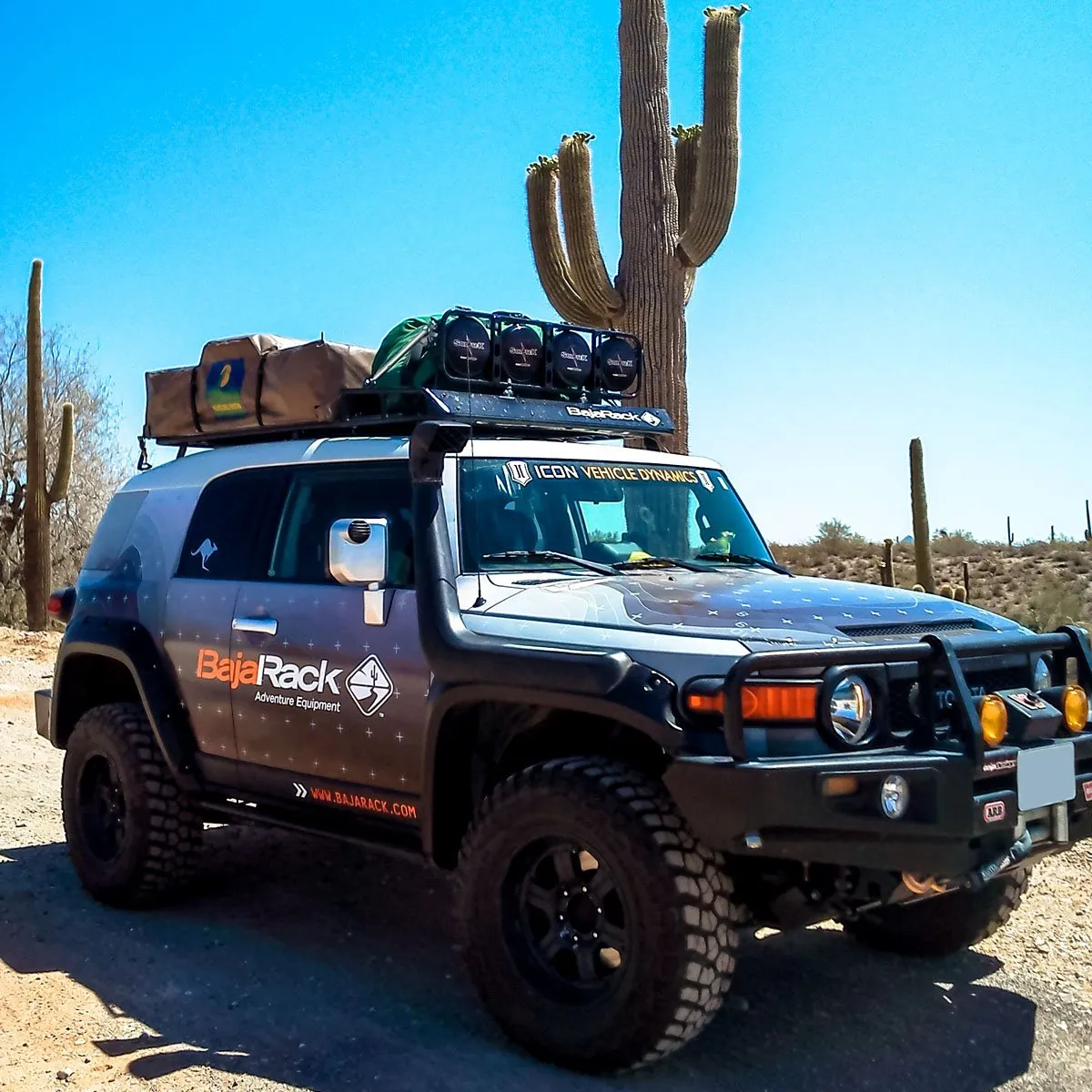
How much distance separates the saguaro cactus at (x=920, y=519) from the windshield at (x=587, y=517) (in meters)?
10.8

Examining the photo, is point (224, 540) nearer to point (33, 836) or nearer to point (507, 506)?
point (507, 506)

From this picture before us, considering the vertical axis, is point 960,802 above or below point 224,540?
below

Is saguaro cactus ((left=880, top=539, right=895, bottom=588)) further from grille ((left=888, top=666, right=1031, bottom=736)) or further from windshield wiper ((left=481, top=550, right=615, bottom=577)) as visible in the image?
grille ((left=888, top=666, right=1031, bottom=736))

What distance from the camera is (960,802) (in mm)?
3660

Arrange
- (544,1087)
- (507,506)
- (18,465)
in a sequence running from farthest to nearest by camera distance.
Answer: (18,465), (507,506), (544,1087)

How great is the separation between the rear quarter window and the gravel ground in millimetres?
1594

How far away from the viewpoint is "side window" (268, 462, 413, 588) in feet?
16.0

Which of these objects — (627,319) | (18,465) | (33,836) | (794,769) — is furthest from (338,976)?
(18,465)

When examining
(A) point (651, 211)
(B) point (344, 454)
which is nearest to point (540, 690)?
(B) point (344, 454)

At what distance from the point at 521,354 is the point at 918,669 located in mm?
2412

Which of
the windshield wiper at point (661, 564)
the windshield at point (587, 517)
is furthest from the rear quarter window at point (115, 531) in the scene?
the windshield wiper at point (661, 564)

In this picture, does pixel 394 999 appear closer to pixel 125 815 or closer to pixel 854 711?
pixel 125 815

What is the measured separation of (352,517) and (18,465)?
80.5 feet

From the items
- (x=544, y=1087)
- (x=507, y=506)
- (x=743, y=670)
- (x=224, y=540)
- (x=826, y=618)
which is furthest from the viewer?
(x=224, y=540)
